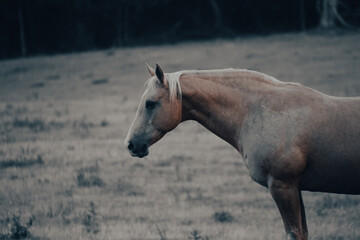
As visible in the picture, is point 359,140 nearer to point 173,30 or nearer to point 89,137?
point 89,137

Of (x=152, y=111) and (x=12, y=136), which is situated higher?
(x=152, y=111)

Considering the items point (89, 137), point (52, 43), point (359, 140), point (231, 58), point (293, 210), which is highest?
point (359, 140)

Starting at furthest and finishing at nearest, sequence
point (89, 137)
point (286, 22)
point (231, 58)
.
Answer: point (286, 22), point (231, 58), point (89, 137)

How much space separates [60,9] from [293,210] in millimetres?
26531

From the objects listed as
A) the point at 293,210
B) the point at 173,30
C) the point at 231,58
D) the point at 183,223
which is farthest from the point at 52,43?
the point at 293,210

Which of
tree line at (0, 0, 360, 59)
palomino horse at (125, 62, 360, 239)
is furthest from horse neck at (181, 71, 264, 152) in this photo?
tree line at (0, 0, 360, 59)

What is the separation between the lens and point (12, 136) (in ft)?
34.9

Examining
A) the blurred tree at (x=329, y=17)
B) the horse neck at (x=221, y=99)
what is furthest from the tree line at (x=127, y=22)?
the horse neck at (x=221, y=99)

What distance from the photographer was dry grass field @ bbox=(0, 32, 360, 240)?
216 inches

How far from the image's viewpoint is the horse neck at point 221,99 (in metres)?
4.03

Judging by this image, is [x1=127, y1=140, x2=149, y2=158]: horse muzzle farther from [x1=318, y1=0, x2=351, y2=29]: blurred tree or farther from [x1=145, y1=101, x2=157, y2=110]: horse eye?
[x1=318, y1=0, x2=351, y2=29]: blurred tree

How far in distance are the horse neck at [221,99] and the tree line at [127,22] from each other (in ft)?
74.7

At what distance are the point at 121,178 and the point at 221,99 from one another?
12.9ft

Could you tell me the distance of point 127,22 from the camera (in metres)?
27.9
